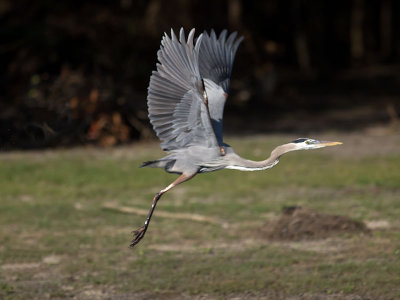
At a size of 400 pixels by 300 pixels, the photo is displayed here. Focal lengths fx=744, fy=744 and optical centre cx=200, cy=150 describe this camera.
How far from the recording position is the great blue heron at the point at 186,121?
589 centimetres

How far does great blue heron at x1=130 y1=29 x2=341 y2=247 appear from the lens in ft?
19.3

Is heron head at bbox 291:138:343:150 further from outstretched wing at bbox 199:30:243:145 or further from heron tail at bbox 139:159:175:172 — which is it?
heron tail at bbox 139:159:175:172

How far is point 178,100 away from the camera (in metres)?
6.13

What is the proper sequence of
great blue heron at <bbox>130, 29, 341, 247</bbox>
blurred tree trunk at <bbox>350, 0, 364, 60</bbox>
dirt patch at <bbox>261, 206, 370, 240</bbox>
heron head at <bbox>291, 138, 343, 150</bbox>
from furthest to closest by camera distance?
blurred tree trunk at <bbox>350, 0, 364, 60</bbox>
dirt patch at <bbox>261, 206, 370, 240</bbox>
great blue heron at <bbox>130, 29, 341, 247</bbox>
heron head at <bbox>291, 138, 343, 150</bbox>

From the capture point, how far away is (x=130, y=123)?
17.8m

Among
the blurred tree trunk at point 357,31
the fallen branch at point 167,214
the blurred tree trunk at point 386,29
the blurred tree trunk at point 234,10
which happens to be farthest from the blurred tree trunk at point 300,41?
the fallen branch at point 167,214

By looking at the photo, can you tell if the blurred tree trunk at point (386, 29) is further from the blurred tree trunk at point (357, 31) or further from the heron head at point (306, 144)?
the heron head at point (306, 144)

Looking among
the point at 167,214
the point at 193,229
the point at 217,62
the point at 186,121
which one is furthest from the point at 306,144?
the point at 167,214

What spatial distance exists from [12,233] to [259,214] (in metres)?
3.66

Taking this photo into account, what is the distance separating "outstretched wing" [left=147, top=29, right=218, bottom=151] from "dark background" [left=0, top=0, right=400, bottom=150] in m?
3.21

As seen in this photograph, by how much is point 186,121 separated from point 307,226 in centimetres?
412

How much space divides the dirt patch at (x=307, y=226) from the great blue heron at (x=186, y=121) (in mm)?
3655

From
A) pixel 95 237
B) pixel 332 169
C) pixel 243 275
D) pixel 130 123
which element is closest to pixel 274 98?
pixel 130 123

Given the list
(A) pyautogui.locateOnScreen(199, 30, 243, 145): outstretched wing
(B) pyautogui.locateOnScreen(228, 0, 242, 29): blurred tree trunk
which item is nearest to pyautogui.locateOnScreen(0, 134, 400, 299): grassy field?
(A) pyautogui.locateOnScreen(199, 30, 243, 145): outstretched wing
